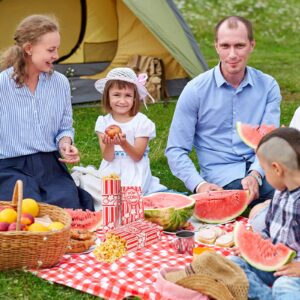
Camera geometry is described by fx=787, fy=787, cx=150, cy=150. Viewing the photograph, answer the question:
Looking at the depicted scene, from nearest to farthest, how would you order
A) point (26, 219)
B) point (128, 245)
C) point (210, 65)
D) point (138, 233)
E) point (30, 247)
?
point (30, 247) → point (26, 219) → point (128, 245) → point (138, 233) → point (210, 65)

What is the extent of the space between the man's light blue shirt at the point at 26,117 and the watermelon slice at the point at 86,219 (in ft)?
2.06

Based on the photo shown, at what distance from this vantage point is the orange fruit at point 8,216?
4512 millimetres

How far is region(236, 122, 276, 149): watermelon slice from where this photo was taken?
5.31m

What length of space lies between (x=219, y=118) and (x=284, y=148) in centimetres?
189

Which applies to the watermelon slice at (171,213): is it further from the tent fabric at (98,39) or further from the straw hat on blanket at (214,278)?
the tent fabric at (98,39)

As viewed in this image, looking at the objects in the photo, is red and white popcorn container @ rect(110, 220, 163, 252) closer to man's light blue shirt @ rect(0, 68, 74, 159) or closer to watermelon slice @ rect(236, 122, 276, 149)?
watermelon slice @ rect(236, 122, 276, 149)

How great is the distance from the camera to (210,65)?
12859 mm

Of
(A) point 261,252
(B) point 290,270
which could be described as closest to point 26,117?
(A) point 261,252

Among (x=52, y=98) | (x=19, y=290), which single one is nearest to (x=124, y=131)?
(x=52, y=98)

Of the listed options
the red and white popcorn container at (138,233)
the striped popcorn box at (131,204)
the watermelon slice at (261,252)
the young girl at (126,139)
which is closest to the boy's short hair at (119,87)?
the young girl at (126,139)

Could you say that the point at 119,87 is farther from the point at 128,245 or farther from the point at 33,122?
the point at 128,245

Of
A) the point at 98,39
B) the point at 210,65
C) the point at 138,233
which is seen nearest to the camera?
the point at 138,233

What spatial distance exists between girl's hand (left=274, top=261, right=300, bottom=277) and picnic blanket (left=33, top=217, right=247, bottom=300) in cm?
63

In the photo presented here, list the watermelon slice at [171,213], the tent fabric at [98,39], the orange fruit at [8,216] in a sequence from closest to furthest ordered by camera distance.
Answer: the orange fruit at [8,216] < the watermelon slice at [171,213] < the tent fabric at [98,39]
